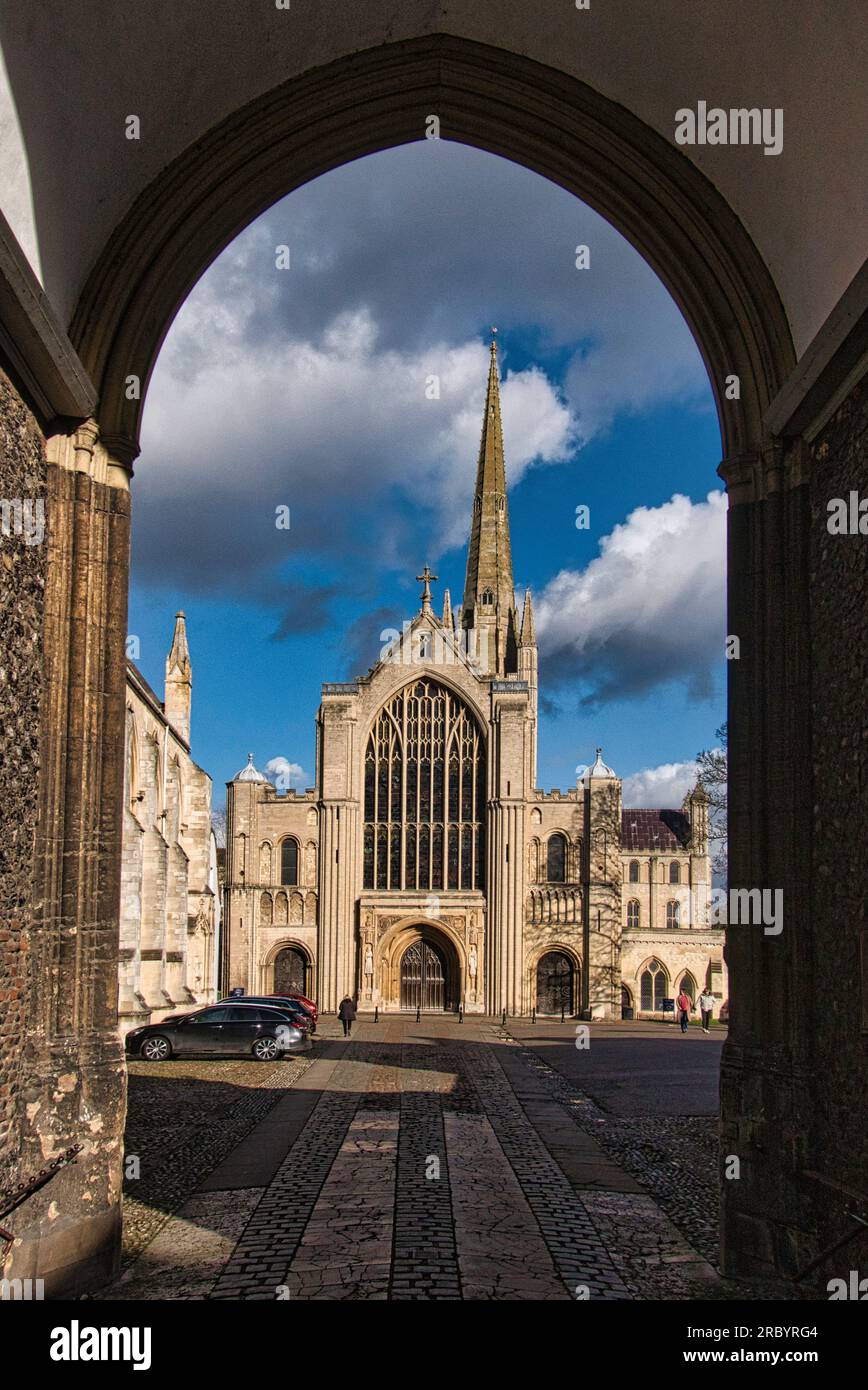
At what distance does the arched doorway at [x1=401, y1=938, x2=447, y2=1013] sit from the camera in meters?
42.9

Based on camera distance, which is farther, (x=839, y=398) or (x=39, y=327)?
(x=839, y=398)

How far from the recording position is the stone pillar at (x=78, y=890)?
8.34m

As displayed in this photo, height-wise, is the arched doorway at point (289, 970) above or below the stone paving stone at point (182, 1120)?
below

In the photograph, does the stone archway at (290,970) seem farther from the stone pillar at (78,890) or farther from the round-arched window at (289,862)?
the stone pillar at (78,890)

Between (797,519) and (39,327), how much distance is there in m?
5.57

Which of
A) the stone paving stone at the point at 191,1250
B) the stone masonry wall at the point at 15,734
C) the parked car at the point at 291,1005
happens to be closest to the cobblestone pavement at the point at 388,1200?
the stone paving stone at the point at 191,1250

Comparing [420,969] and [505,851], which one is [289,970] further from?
[505,851]

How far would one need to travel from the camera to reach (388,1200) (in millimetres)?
10523

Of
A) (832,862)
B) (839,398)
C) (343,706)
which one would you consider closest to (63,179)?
(839,398)

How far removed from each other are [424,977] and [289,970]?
16.1 ft

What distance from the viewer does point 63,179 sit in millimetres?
8547

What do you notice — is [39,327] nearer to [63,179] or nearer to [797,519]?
[63,179]

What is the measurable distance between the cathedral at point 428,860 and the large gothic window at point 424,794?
51mm

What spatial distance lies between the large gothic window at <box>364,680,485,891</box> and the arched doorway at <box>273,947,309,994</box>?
11.7ft
